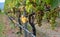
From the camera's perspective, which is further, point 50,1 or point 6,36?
point 6,36

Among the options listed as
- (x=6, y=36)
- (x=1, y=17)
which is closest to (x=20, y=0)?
(x=6, y=36)

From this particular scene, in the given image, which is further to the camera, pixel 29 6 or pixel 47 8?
pixel 47 8

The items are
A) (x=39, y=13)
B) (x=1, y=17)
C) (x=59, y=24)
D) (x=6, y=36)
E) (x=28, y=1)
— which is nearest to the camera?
(x=28, y=1)

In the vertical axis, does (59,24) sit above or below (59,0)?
below

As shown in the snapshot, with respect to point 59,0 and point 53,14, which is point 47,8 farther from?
point 59,0

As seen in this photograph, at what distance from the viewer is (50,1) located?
1.07 meters

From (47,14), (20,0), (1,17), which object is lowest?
(1,17)

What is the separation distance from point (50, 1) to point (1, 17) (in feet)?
32.2

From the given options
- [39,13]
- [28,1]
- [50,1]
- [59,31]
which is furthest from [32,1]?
Result: [59,31]

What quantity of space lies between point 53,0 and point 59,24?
7955 mm

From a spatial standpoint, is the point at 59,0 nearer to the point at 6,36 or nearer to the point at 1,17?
the point at 6,36

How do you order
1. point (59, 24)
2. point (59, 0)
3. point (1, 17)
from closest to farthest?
point (59, 0) < point (59, 24) < point (1, 17)

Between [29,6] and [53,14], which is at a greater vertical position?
[29,6]

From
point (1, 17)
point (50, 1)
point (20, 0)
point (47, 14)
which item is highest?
point (50, 1)
